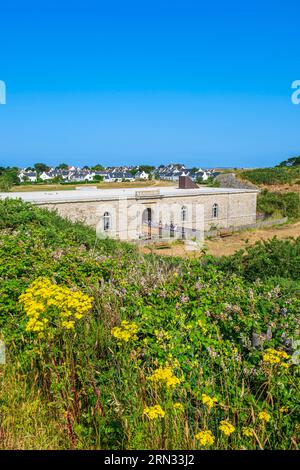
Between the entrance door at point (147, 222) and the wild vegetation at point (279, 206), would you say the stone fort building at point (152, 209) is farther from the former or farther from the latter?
the wild vegetation at point (279, 206)

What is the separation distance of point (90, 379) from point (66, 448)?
50 centimetres

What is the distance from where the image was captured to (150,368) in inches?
126

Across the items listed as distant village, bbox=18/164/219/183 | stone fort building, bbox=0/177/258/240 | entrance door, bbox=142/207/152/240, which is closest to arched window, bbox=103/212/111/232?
stone fort building, bbox=0/177/258/240

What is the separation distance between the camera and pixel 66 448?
112 inches

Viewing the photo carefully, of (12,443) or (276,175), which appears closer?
(12,443)

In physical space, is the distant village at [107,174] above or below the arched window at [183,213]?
above

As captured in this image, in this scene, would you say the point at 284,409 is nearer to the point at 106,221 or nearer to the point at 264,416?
the point at 264,416

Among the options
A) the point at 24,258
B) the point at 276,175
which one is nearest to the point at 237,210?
the point at 276,175

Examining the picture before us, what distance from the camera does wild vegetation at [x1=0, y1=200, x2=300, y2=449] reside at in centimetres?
266

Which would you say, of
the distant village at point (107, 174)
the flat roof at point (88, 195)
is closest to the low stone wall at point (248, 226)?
the flat roof at point (88, 195)

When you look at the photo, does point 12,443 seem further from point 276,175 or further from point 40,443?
point 276,175

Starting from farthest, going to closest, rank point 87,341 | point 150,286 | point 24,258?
point 24,258 → point 150,286 → point 87,341

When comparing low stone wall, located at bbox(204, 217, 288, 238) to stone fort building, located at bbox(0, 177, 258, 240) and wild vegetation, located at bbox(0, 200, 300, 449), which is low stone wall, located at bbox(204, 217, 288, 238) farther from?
wild vegetation, located at bbox(0, 200, 300, 449)

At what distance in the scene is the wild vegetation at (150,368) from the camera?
8.71 ft
